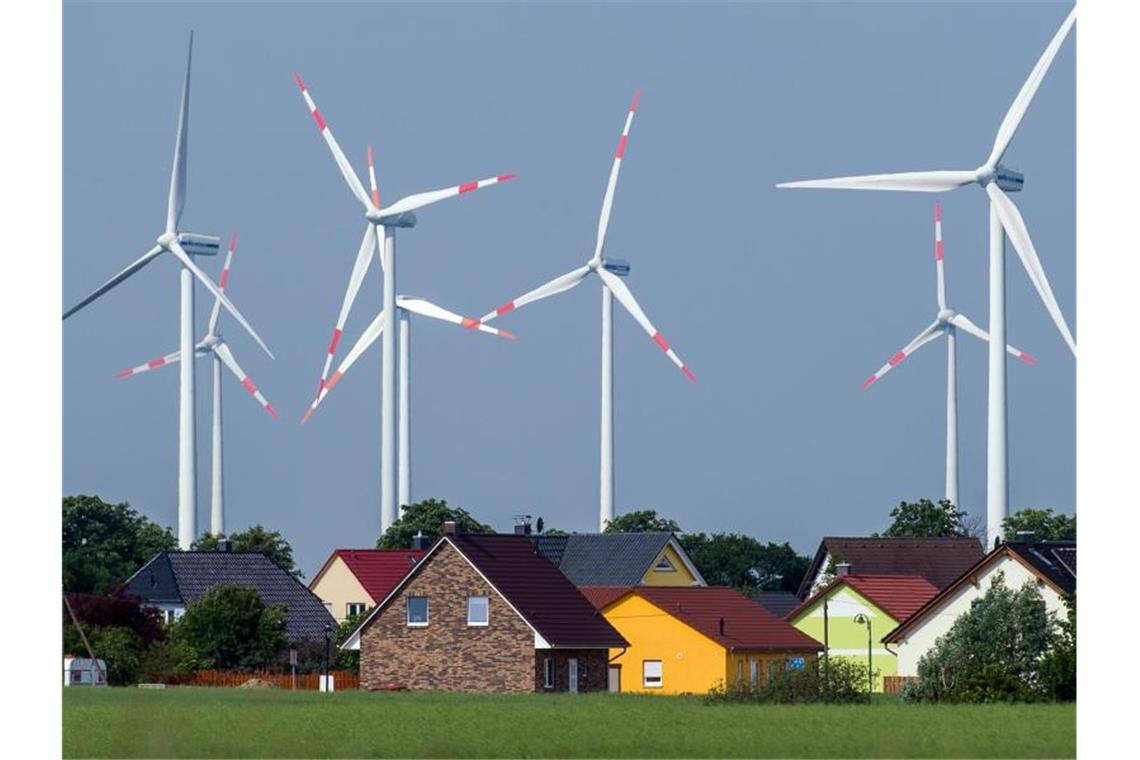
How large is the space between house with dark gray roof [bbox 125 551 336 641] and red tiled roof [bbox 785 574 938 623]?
21306mm

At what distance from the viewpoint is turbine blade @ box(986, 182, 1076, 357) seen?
233ft

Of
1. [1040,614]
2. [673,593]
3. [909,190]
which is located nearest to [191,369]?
[673,593]

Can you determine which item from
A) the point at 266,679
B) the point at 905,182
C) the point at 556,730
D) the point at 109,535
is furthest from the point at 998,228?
the point at 109,535

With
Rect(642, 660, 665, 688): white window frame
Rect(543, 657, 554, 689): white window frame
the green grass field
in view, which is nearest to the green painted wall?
Rect(642, 660, 665, 688): white window frame

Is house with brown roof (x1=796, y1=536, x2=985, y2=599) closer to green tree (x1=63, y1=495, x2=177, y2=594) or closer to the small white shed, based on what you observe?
green tree (x1=63, y1=495, x2=177, y2=594)

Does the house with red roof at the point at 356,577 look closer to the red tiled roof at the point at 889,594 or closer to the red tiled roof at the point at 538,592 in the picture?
the red tiled roof at the point at 889,594

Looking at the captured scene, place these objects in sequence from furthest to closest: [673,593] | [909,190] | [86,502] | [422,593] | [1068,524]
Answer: [86,502] → [1068,524] → [673,593] → [422,593] → [909,190]

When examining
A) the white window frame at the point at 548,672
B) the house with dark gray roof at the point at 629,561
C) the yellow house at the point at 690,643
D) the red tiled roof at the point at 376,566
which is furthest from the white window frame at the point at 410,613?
the red tiled roof at the point at 376,566

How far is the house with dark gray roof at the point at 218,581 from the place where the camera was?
10919 centimetres

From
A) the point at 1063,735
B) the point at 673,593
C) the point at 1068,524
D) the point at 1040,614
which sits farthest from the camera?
the point at 1068,524
